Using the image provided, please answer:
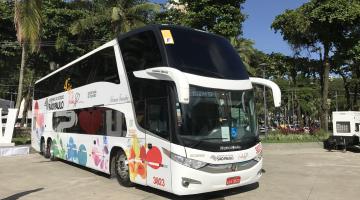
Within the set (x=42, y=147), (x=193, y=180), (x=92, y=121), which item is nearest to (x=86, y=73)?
(x=92, y=121)

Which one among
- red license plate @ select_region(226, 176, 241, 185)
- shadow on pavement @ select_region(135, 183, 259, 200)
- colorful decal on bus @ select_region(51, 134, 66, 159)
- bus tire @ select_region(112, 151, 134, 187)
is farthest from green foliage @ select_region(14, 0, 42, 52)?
red license plate @ select_region(226, 176, 241, 185)

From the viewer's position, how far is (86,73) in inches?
562

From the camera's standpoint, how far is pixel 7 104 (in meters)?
47.3

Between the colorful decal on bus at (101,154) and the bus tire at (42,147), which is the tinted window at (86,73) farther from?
the bus tire at (42,147)

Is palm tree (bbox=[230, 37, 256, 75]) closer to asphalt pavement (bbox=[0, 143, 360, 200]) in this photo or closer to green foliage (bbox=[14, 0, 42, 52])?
green foliage (bbox=[14, 0, 42, 52])

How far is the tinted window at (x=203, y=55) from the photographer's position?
964 cm

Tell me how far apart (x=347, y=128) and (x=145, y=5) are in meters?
15.9

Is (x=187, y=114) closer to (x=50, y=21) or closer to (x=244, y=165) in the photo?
(x=244, y=165)

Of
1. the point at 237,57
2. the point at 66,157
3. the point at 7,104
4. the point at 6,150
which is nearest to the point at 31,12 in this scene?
the point at 6,150

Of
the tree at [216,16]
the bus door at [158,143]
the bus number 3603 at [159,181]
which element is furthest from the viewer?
the tree at [216,16]

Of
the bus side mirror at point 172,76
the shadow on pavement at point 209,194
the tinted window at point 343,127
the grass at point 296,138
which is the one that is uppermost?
the bus side mirror at point 172,76

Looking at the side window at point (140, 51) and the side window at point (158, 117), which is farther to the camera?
the side window at point (140, 51)

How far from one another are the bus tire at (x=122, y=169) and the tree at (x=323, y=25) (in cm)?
1932

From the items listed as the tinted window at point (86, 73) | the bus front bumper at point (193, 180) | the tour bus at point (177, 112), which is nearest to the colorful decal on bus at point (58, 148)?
the tinted window at point (86, 73)
